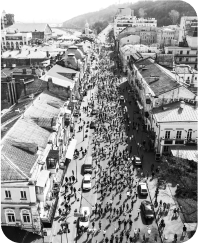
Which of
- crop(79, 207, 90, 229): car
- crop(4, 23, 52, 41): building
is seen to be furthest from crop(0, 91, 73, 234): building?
crop(4, 23, 52, 41): building

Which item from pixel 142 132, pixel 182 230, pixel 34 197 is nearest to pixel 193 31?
pixel 142 132

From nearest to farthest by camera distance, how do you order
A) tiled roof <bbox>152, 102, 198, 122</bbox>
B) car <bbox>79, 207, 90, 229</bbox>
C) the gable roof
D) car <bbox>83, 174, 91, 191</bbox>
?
car <bbox>79, 207, 90, 229</bbox>
car <bbox>83, 174, 91, 191</bbox>
tiled roof <bbox>152, 102, 198, 122</bbox>
the gable roof

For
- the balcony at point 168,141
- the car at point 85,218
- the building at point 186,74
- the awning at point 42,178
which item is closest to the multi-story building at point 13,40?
the building at point 186,74

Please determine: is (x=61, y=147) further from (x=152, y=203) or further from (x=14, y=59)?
(x=14, y=59)

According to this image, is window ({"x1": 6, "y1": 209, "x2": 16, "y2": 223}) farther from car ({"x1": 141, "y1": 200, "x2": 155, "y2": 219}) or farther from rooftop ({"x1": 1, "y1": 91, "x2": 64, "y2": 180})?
car ({"x1": 141, "y1": 200, "x2": 155, "y2": 219})

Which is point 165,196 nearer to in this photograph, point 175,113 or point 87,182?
point 87,182

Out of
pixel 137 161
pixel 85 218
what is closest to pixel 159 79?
pixel 137 161

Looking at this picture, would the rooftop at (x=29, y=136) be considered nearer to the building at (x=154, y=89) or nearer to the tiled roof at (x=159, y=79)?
the building at (x=154, y=89)
